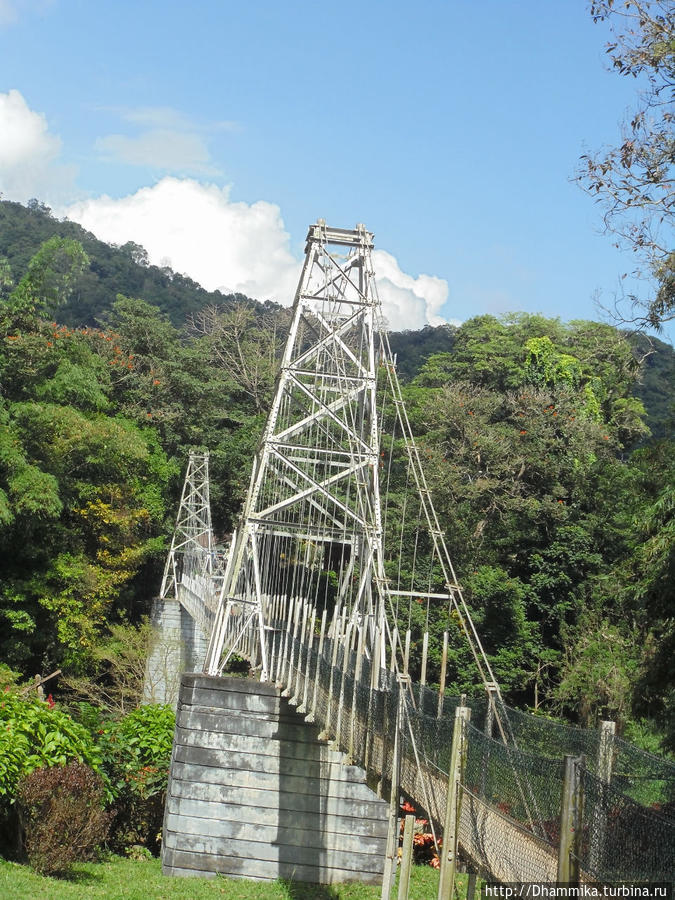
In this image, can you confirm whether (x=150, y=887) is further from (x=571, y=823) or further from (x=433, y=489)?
(x=433, y=489)

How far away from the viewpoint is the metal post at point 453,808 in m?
4.89

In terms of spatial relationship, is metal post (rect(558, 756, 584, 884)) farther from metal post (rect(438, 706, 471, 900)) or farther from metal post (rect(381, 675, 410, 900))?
metal post (rect(381, 675, 410, 900))

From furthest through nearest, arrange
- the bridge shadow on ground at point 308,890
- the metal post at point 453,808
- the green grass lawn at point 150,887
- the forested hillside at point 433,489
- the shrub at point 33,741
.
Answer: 1. the forested hillside at point 433,489
2. the bridge shadow on ground at point 308,890
3. the shrub at point 33,741
4. the green grass lawn at point 150,887
5. the metal post at point 453,808

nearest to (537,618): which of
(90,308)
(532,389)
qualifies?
(532,389)

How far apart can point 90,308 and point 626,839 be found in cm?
5555

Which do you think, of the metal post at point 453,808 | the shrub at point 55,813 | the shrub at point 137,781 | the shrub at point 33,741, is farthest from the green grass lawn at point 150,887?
the metal post at point 453,808

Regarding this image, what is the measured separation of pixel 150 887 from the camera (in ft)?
32.6

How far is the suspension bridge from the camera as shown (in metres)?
4.13

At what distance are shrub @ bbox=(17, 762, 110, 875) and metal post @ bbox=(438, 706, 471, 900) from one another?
5383mm

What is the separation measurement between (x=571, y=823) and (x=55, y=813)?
6.99m

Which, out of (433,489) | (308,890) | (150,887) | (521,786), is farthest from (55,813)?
(433,489)

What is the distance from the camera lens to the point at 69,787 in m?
9.38

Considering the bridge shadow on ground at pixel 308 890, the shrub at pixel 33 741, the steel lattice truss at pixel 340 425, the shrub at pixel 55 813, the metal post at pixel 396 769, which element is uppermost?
the steel lattice truss at pixel 340 425

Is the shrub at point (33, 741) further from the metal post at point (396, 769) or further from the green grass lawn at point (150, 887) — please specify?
the metal post at point (396, 769)
